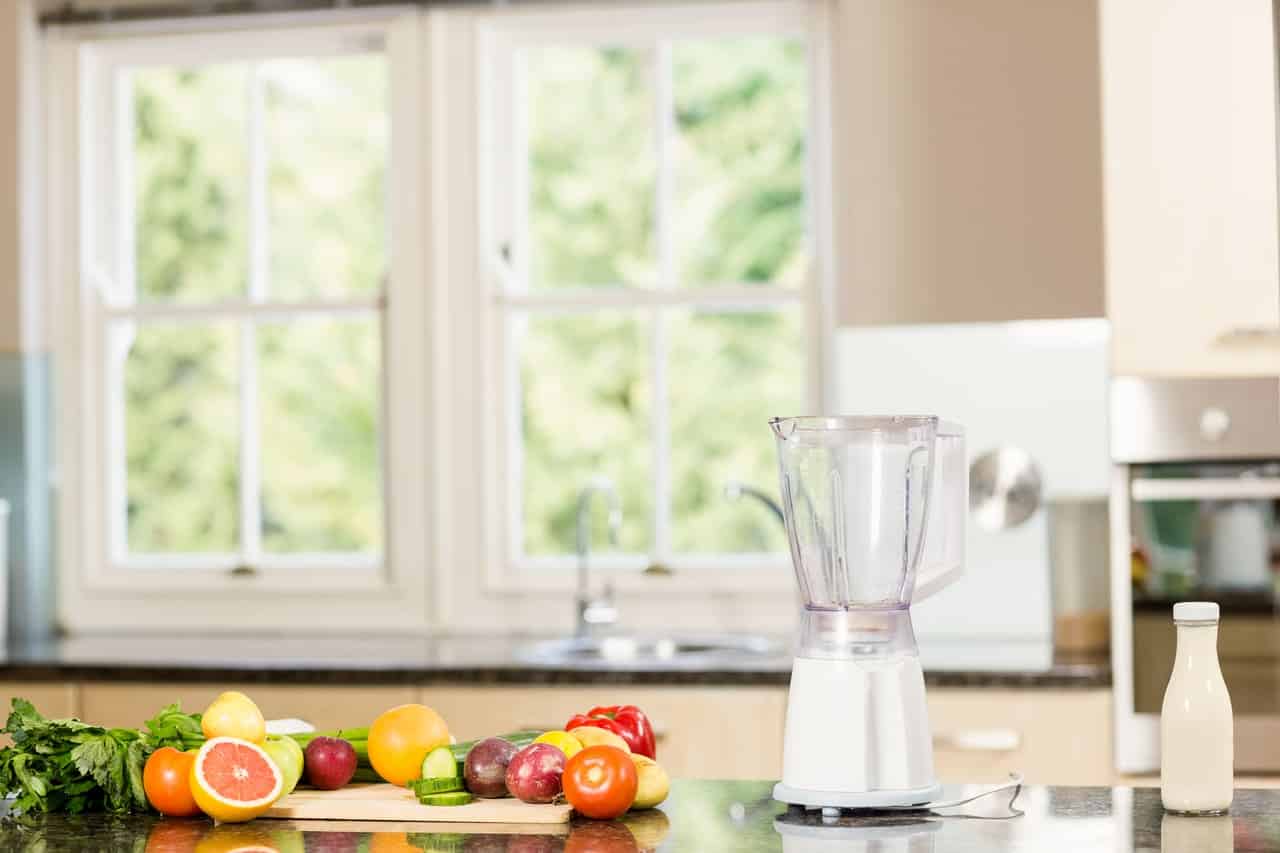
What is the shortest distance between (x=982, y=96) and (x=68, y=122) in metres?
2.05

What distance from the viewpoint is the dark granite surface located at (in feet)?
9.56

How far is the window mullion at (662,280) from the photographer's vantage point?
362cm

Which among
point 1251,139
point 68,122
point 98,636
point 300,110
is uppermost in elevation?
point 300,110

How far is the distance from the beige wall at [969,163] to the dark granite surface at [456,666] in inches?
26.0

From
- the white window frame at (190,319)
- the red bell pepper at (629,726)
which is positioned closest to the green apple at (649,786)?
the red bell pepper at (629,726)

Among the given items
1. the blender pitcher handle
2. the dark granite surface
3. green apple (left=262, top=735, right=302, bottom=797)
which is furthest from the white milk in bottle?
the dark granite surface

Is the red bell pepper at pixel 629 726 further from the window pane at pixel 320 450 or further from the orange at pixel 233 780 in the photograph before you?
the window pane at pixel 320 450

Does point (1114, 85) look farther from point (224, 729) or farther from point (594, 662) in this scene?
point (224, 729)

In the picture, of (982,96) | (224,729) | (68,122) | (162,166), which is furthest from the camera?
(162,166)

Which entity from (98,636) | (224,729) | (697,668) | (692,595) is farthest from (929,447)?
(98,636)

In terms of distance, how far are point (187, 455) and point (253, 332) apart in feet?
10.4

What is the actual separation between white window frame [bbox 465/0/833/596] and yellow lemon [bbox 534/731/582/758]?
1756 mm

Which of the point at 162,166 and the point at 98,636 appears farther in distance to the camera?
the point at 162,166

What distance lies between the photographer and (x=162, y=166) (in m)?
6.89
